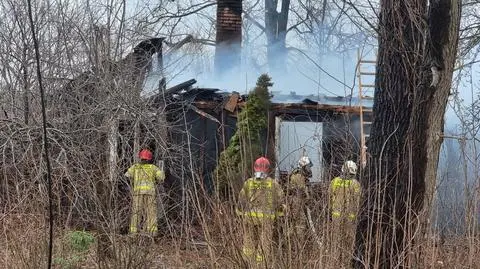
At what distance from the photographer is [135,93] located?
10516mm

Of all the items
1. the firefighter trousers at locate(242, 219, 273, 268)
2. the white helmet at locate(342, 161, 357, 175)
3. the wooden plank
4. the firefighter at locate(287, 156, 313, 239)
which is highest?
the wooden plank

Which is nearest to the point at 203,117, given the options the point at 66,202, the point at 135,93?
the point at 135,93

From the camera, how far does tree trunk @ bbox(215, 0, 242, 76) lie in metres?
16.6

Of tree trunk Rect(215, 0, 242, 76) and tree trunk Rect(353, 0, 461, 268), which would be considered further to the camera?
tree trunk Rect(215, 0, 242, 76)

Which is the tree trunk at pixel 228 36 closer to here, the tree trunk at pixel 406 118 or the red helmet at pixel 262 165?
the red helmet at pixel 262 165

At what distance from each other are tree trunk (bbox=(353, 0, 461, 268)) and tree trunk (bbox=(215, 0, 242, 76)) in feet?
39.8

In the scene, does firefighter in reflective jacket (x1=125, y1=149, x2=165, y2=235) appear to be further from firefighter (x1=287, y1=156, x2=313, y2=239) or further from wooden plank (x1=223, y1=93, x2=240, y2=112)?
wooden plank (x1=223, y1=93, x2=240, y2=112)

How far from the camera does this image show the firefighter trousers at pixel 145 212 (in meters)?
5.00

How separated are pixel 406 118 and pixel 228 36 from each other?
1286 centimetres

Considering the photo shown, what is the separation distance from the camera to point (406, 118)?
175 inches

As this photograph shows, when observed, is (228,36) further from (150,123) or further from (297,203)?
(297,203)

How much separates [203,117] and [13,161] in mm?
4378

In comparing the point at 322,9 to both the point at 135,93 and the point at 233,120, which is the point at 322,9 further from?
the point at 135,93

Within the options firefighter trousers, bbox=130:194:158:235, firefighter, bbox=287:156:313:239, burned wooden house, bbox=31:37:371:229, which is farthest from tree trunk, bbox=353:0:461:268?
burned wooden house, bbox=31:37:371:229
